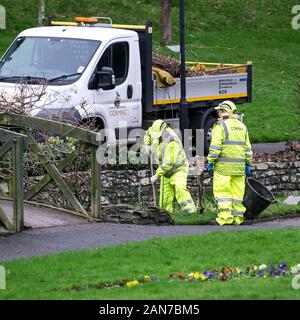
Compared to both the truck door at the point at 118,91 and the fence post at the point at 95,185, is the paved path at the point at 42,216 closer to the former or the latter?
the fence post at the point at 95,185

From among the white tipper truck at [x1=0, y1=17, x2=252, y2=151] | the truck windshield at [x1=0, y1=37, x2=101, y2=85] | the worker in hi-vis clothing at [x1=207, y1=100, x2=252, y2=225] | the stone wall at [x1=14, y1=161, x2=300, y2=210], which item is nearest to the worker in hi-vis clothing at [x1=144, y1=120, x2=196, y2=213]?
the worker in hi-vis clothing at [x1=207, y1=100, x2=252, y2=225]

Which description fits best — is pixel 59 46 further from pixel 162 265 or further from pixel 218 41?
pixel 218 41

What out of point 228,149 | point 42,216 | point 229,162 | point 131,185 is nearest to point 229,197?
point 229,162

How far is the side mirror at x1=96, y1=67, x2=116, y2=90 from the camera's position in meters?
18.0

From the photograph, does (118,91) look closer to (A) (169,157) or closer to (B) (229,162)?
(A) (169,157)

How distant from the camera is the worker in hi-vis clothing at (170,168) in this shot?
16219 millimetres

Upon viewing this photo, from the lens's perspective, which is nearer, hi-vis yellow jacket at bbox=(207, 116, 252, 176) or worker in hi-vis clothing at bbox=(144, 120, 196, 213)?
hi-vis yellow jacket at bbox=(207, 116, 252, 176)

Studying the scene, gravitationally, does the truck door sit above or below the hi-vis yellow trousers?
above

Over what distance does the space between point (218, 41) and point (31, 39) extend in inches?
799

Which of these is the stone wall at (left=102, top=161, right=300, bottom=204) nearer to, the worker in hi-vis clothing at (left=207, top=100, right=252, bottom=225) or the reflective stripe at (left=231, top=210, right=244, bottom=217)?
the worker in hi-vis clothing at (left=207, top=100, right=252, bottom=225)

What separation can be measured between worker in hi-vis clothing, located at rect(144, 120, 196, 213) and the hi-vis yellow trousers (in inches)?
34.5

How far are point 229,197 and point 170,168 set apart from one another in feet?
4.26

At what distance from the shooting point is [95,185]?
1384 centimetres
